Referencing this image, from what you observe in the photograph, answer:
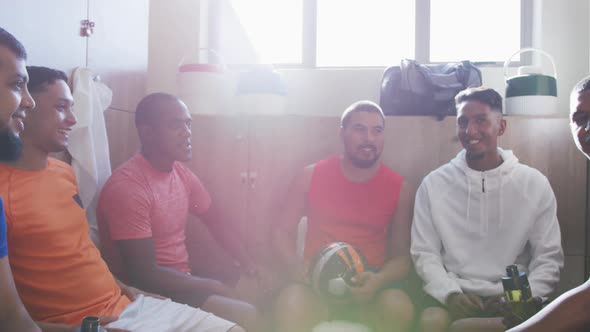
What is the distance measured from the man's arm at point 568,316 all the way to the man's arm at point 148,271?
1273 mm

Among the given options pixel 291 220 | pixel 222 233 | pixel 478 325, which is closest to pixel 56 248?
pixel 222 233

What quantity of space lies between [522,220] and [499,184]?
19 cm

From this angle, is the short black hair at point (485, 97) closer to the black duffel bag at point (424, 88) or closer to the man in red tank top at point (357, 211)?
the black duffel bag at point (424, 88)

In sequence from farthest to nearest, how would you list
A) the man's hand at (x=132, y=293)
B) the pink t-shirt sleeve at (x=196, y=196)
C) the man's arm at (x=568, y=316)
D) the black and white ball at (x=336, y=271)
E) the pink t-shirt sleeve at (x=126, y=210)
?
1. the pink t-shirt sleeve at (x=196, y=196)
2. the black and white ball at (x=336, y=271)
3. the pink t-shirt sleeve at (x=126, y=210)
4. the man's hand at (x=132, y=293)
5. the man's arm at (x=568, y=316)

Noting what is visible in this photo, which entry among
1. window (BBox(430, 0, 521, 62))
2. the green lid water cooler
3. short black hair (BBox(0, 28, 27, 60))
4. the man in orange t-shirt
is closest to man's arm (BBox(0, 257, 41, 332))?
the man in orange t-shirt

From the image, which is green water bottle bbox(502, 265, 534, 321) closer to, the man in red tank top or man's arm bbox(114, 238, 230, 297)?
the man in red tank top

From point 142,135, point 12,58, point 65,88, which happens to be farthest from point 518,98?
point 12,58

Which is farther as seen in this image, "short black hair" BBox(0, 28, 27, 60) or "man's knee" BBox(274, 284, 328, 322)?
"man's knee" BBox(274, 284, 328, 322)

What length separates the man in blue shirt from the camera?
1.21 m

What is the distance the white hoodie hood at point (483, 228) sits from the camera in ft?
7.04

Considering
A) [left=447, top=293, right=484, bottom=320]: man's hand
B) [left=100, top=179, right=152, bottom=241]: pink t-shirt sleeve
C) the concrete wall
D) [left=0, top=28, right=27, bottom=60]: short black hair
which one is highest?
the concrete wall

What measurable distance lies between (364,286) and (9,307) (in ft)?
4.45

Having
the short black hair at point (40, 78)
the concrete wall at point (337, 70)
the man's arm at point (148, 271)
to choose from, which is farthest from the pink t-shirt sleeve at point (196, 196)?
the concrete wall at point (337, 70)

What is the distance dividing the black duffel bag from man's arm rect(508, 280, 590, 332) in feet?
5.30
